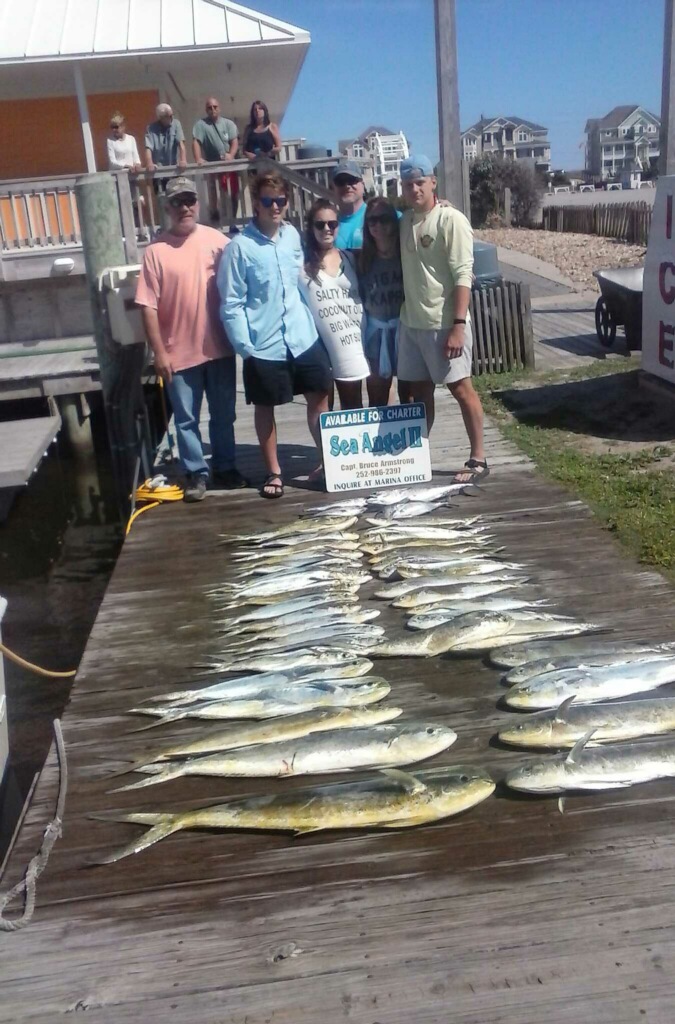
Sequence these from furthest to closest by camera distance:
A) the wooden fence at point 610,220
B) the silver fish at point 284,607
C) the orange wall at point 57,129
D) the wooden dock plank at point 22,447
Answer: the wooden fence at point 610,220
the orange wall at point 57,129
the wooden dock plank at point 22,447
the silver fish at point 284,607

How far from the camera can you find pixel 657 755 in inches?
113

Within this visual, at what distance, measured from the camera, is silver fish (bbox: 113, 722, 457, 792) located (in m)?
3.03

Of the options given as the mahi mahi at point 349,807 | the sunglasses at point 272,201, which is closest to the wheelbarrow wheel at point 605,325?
the sunglasses at point 272,201

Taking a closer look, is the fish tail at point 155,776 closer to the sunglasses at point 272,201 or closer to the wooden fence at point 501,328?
the sunglasses at point 272,201

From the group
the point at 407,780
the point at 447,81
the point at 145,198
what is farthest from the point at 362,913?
the point at 145,198

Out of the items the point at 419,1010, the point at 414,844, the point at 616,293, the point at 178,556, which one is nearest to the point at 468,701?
the point at 414,844

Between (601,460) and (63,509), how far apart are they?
674 cm

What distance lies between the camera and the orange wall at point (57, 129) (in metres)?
16.3

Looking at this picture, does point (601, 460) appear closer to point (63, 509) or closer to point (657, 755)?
point (657, 755)

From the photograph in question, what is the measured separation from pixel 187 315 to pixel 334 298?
92 centimetres

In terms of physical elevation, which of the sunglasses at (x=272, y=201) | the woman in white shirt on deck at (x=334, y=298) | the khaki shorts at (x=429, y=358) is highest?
the sunglasses at (x=272, y=201)

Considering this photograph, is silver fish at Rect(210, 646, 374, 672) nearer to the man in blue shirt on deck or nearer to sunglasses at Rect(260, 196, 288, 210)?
the man in blue shirt on deck

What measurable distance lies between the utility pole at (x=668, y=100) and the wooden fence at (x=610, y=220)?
1444 centimetres

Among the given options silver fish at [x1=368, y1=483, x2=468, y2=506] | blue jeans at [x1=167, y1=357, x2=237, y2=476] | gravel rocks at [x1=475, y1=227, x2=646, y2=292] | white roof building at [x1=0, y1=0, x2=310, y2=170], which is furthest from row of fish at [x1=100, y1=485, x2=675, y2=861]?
gravel rocks at [x1=475, y1=227, x2=646, y2=292]
